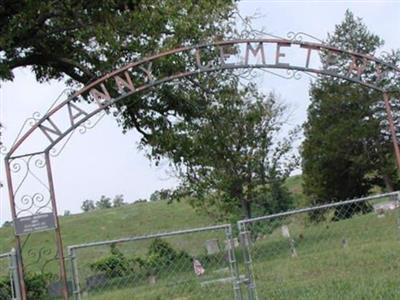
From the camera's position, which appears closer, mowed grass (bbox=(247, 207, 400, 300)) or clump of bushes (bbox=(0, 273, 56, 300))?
mowed grass (bbox=(247, 207, 400, 300))

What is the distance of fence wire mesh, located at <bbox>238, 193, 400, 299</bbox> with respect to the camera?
9.37 meters

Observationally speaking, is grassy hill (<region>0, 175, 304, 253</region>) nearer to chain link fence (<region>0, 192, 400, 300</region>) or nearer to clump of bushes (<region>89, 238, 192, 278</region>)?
clump of bushes (<region>89, 238, 192, 278</region>)

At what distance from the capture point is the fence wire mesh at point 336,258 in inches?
369

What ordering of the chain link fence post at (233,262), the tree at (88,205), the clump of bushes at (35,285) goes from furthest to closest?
1. the tree at (88,205)
2. the clump of bushes at (35,285)
3. the chain link fence post at (233,262)

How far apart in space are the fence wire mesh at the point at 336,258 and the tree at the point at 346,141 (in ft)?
80.7

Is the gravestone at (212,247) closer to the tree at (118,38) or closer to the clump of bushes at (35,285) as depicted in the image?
the tree at (118,38)

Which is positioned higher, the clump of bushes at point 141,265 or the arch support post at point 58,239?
the arch support post at point 58,239

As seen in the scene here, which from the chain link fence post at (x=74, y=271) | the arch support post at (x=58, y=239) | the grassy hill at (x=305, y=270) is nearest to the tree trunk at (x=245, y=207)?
the grassy hill at (x=305, y=270)

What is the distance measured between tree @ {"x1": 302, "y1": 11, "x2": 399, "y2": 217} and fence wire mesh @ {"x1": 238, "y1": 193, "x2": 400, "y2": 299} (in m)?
24.6

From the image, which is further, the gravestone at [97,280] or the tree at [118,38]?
the tree at [118,38]

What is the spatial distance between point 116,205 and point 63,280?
38.3 meters

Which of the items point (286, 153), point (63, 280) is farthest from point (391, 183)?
point (63, 280)

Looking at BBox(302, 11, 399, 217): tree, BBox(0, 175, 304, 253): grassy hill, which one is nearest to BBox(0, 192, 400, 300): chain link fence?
BBox(0, 175, 304, 253): grassy hill

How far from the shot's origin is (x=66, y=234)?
32.6m
